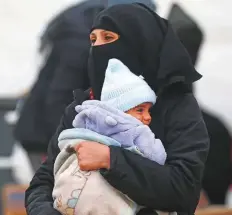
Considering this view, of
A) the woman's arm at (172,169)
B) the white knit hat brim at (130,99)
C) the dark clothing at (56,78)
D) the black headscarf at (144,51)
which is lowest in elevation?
the dark clothing at (56,78)

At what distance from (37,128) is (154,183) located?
55.4 inches

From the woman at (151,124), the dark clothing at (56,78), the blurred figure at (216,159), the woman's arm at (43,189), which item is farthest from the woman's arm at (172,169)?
the blurred figure at (216,159)

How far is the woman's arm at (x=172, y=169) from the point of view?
40.3 inches

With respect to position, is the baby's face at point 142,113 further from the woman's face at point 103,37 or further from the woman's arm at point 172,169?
the woman's face at point 103,37

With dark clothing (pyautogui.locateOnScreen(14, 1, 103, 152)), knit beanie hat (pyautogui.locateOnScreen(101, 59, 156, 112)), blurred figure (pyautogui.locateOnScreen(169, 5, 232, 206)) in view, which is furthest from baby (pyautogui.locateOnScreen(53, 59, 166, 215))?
blurred figure (pyautogui.locateOnScreen(169, 5, 232, 206))

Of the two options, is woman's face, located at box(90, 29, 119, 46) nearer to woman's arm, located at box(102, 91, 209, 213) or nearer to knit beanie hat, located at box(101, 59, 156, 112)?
knit beanie hat, located at box(101, 59, 156, 112)

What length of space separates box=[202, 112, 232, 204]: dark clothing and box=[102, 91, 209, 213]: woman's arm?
129cm

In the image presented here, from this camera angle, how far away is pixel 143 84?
110 cm

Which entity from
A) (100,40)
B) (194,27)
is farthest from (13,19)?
(100,40)

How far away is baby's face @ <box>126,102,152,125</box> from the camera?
42.7 inches

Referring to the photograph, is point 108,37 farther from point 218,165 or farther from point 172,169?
point 218,165

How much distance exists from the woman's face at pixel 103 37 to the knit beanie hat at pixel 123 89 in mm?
56

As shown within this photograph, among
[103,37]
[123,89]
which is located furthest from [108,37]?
[123,89]

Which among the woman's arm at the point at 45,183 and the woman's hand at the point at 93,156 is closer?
the woman's hand at the point at 93,156
